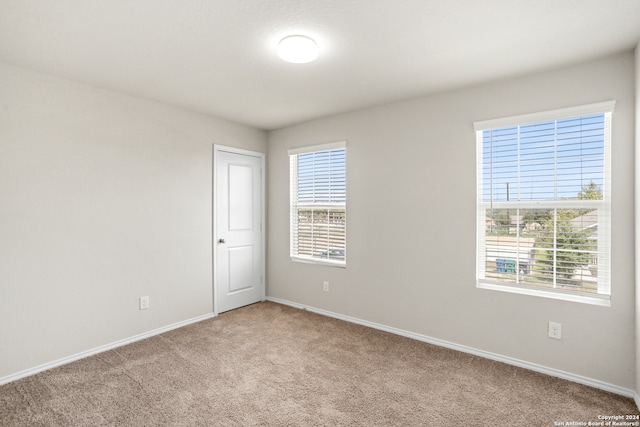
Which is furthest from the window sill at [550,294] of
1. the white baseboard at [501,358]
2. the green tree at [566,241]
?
the white baseboard at [501,358]

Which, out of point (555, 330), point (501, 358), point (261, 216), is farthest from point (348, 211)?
point (555, 330)

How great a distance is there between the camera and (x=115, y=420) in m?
2.00

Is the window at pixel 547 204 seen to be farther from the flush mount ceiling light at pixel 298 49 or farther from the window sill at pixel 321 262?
the flush mount ceiling light at pixel 298 49

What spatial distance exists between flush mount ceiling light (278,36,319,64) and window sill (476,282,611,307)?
2387 millimetres

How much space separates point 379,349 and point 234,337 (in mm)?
1452

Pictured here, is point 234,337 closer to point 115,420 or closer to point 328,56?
point 115,420

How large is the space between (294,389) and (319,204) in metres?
2.22

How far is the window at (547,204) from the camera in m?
2.39

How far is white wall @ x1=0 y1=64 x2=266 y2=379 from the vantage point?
2492mm

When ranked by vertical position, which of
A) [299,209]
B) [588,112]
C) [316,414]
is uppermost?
[588,112]

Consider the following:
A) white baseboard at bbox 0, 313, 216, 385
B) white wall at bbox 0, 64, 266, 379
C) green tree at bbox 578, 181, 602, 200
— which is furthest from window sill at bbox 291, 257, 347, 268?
green tree at bbox 578, 181, 602, 200

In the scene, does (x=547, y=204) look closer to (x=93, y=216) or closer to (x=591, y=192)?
(x=591, y=192)

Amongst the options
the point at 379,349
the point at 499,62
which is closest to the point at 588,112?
the point at 499,62

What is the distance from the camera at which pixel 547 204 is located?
2.57 meters
